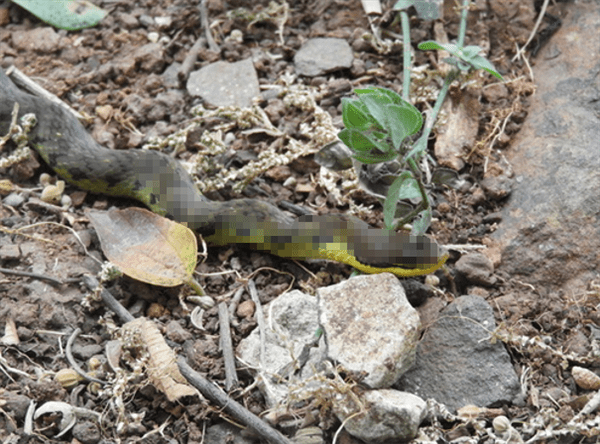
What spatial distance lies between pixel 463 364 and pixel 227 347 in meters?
0.93

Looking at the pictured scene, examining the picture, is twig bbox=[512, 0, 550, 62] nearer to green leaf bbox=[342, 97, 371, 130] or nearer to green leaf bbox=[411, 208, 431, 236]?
green leaf bbox=[411, 208, 431, 236]

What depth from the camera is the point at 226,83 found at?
3834mm

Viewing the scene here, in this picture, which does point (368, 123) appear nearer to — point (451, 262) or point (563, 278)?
point (451, 262)

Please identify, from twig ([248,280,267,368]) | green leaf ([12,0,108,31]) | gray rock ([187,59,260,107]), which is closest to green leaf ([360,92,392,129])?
twig ([248,280,267,368])

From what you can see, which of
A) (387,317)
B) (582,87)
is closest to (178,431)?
(387,317)

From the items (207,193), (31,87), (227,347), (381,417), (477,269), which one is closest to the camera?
(381,417)

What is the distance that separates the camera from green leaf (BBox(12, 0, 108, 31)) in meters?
4.12

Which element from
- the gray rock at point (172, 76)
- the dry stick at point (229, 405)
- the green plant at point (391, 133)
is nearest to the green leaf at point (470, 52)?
the green plant at point (391, 133)

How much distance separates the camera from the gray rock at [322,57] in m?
3.82

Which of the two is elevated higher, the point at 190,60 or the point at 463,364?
the point at 190,60

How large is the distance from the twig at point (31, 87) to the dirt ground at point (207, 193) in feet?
0.24

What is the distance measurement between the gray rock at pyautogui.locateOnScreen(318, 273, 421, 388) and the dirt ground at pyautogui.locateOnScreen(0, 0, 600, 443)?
0.25m

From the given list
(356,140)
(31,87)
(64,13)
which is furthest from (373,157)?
(64,13)

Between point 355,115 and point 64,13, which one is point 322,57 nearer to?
point 355,115
